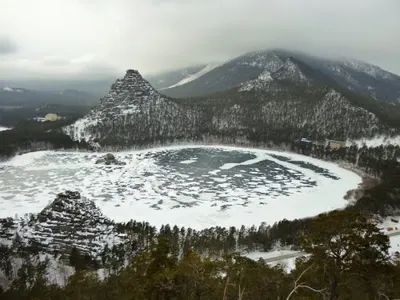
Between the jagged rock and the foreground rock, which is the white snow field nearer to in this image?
the jagged rock

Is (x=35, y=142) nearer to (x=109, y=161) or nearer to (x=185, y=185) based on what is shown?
(x=109, y=161)

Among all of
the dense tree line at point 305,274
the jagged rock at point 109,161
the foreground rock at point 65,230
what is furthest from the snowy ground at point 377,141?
the dense tree line at point 305,274

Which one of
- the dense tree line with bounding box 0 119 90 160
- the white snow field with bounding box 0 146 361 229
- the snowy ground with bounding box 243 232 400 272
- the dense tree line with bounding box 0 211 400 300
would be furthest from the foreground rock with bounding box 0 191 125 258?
the dense tree line with bounding box 0 119 90 160

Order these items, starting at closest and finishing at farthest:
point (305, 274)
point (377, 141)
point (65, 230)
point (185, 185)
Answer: point (305, 274)
point (65, 230)
point (185, 185)
point (377, 141)

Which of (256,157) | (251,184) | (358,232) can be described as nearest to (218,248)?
(358,232)

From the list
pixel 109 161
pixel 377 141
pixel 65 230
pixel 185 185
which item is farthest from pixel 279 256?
pixel 377 141

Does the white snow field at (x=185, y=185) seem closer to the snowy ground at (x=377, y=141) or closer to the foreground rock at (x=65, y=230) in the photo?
the foreground rock at (x=65, y=230)
